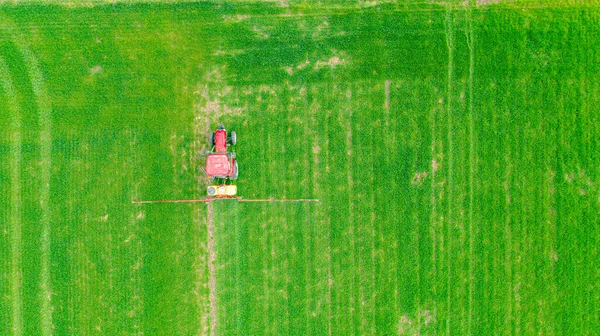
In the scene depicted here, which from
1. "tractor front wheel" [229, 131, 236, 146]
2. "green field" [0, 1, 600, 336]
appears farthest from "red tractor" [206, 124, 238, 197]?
"green field" [0, 1, 600, 336]

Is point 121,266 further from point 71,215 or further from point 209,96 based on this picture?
point 209,96

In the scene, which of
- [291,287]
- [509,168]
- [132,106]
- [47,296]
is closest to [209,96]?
[132,106]

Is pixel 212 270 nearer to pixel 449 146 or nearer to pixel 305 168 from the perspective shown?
pixel 305 168

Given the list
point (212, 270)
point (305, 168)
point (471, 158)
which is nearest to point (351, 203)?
point (305, 168)

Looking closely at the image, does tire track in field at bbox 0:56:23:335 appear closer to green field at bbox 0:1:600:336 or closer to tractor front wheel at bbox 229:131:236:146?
green field at bbox 0:1:600:336

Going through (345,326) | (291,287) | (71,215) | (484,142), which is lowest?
(345,326)
